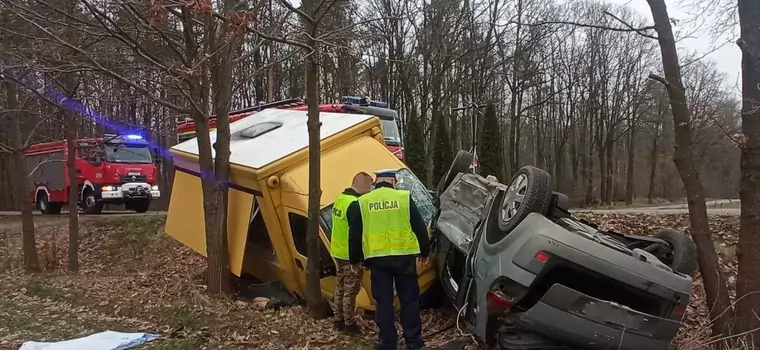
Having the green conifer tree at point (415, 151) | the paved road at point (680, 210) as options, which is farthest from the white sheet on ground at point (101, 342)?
the green conifer tree at point (415, 151)

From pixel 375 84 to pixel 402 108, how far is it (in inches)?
77.0

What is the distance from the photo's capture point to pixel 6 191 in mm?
33562

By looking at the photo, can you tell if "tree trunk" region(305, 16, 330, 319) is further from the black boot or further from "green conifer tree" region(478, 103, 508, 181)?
"green conifer tree" region(478, 103, 508, 181)

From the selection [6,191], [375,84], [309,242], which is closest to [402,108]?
[375,84]

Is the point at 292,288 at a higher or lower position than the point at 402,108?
lower

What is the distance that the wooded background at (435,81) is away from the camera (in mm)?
8227

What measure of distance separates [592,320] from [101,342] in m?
4.29

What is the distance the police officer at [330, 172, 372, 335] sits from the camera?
6664 mm

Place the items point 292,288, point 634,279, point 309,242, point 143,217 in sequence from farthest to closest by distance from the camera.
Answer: point 143,217 < point 292,288 < point 309,242 < point 634,279

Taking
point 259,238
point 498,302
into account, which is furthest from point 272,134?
point 498,302

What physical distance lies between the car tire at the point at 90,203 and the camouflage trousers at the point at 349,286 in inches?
587

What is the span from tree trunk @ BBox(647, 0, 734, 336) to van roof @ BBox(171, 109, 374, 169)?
3870 millimetres

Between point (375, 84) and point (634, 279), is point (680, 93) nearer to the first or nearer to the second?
point (634, 279)

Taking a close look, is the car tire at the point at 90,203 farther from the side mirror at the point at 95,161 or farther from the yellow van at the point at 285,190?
the yellow van at the point at 285,190
